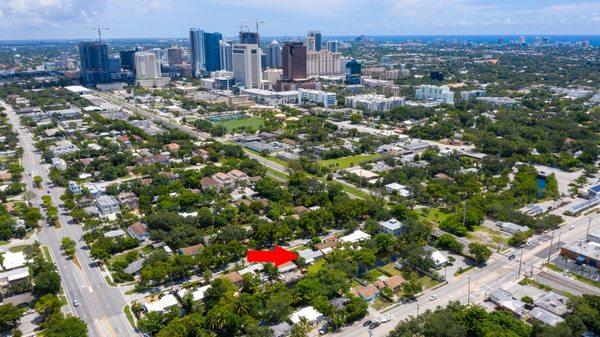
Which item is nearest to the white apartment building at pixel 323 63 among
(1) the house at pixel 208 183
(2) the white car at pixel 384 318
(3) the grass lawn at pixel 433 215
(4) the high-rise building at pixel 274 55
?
(4) the high-rise building at pixel 274 55

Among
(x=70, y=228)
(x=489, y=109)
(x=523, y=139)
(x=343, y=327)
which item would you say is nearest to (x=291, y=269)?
(x=343, y=327)

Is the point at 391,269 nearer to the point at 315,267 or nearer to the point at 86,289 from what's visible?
the point at 315,267

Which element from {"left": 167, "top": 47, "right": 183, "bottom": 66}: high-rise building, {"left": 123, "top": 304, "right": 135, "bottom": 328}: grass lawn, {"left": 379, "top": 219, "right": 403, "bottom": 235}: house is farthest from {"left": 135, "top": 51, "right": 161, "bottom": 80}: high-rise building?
{"left": 123, "top": 304, "right": 135, "bottom": 328}: grass lawn

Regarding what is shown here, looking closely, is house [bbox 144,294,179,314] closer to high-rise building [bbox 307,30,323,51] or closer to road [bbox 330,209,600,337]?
road [bbox 330,209,600,337]

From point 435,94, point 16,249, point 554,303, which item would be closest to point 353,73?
point 435,94

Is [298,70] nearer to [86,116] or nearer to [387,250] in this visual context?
[86,116]

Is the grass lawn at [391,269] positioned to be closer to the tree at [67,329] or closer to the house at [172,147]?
the tree at [67,329]

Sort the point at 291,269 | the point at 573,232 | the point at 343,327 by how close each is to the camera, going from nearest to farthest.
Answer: the point at 343,327 → the point at 291,269 → the point at 573,232
